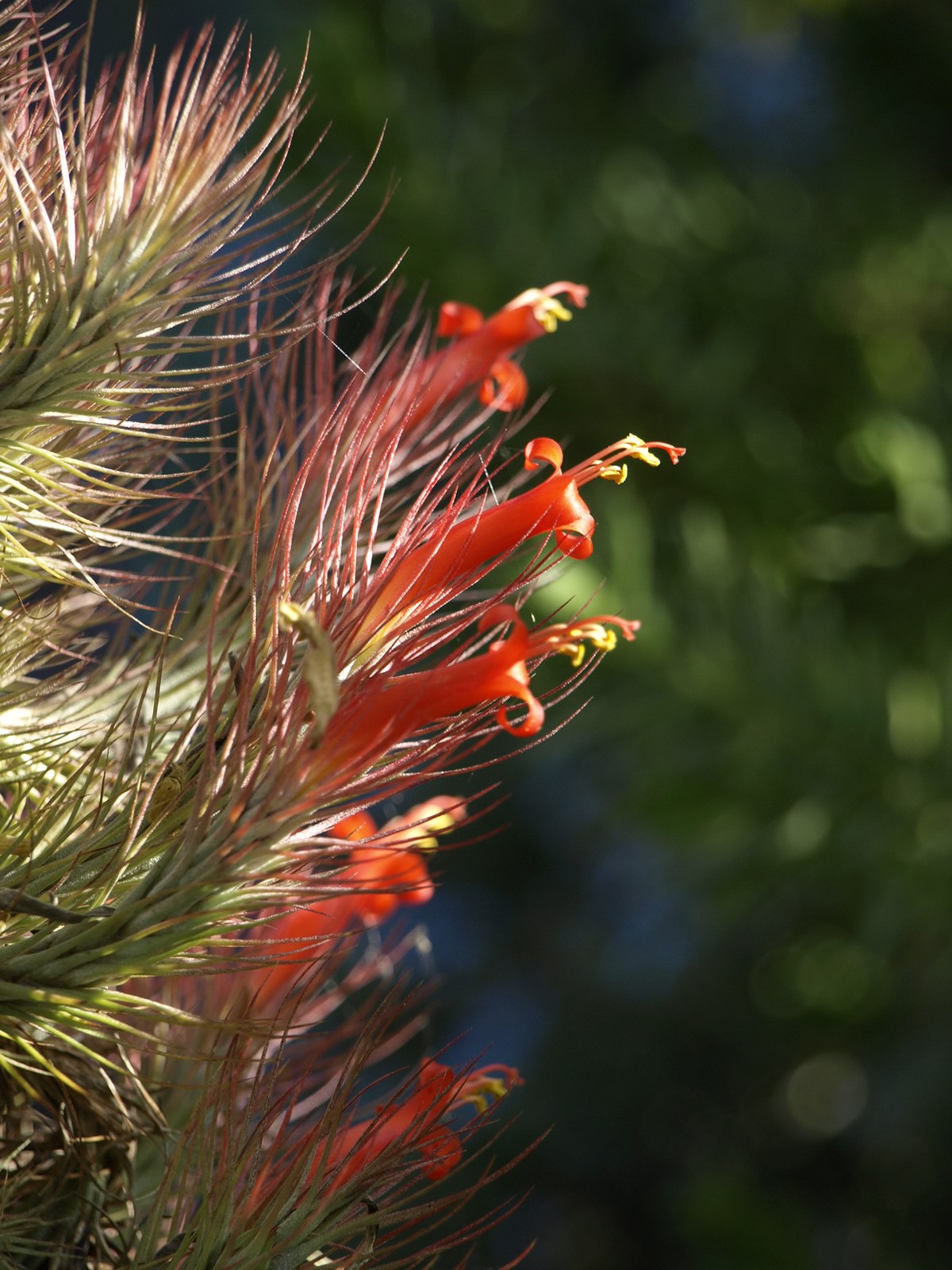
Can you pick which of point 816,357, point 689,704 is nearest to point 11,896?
point 689,704

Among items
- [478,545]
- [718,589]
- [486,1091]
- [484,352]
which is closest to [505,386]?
[484,352]

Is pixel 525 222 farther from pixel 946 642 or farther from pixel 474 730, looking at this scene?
pixel 474 730

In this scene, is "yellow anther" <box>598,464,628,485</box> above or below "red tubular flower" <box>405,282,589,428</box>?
below

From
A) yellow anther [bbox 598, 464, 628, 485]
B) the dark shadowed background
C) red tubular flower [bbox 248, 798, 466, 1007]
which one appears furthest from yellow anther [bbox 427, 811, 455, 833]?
the dark shadowed background

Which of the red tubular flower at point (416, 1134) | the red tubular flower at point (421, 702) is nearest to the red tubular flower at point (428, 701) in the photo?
the red tubular flower at point (421, 702)

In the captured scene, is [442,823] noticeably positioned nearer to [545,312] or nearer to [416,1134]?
[416,1134]

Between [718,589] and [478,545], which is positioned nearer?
[478,545]

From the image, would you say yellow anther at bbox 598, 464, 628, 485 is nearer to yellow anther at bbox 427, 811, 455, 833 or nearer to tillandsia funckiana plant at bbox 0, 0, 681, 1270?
tillandsia funckiana plant at bbox 0, 0, 681, 1270
